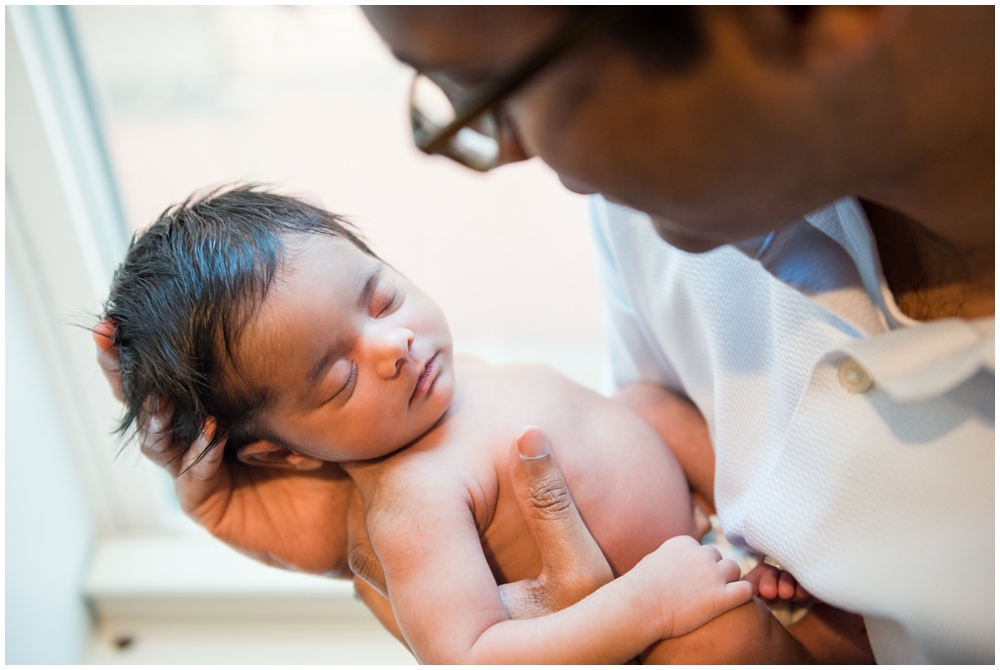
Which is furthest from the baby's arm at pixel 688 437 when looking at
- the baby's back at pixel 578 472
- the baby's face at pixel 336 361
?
the baby's face at pixel 336 361

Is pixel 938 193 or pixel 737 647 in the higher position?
pixel 938 193

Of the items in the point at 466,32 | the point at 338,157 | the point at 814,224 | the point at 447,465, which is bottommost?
the point at 447,465

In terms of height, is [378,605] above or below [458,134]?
below

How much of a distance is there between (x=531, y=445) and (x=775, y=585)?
12.1 inches

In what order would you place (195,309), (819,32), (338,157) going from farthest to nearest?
(338,157), (195,309), (819,32)

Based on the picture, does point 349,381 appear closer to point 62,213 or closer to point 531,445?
point 531,445

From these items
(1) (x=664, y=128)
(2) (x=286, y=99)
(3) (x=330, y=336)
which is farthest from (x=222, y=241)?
(2) (x=286, y=99)

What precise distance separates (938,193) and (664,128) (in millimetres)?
253

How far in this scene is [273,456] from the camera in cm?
93

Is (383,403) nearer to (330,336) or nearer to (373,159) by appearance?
(330,336)

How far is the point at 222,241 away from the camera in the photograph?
85cm

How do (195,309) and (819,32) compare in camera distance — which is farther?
(195,309)

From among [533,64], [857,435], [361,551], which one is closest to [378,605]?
[361,551]

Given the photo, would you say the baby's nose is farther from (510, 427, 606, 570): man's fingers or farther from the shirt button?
the shirt button
